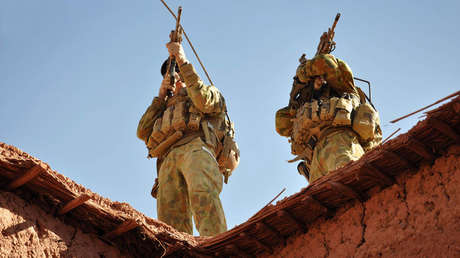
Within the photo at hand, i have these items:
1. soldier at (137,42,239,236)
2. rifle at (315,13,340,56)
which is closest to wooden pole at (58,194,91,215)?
soldier at (137,42,239,236)

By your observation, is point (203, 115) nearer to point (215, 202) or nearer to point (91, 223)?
point (215, 202)

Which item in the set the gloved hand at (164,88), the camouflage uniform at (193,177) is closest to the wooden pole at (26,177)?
the camouflage uniform at (193,177)

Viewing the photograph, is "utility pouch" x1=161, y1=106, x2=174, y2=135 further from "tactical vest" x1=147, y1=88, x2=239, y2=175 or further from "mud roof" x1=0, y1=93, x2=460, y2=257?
"mud roof" x1=0, y1=93, x2=460, y2=257

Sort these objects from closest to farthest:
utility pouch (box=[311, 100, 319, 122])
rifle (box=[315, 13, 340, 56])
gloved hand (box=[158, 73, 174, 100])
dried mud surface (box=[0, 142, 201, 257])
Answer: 1. dried mud surface (box=[0, 142, 201, 257])
2. utility pouch (box=[311, 100, 319, 122])
3. gloved hand (box=[158, 73, 174, 100])
4. rifle (box=[315, 13, 340, 56])

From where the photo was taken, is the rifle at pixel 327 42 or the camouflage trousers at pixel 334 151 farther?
the rifle at pixel 327 42

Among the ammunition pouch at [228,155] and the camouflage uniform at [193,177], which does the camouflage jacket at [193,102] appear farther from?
the ammunition pouch at [228,155]

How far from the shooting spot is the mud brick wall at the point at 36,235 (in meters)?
4.54

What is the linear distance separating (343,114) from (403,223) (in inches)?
156

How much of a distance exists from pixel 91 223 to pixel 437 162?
94.6 inches

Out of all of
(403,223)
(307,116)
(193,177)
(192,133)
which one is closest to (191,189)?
(193,177)

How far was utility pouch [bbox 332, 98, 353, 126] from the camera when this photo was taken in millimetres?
8523

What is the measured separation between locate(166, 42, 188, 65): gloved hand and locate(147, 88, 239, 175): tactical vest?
505 mm

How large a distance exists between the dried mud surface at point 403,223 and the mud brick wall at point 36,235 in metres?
1.53

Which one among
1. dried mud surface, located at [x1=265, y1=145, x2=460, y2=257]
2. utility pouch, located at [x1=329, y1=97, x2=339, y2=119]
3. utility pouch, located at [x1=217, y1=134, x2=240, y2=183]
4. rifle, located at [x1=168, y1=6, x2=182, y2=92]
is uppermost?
rifle, located at [x1=168, y1=6, x2=182, y2=92]
